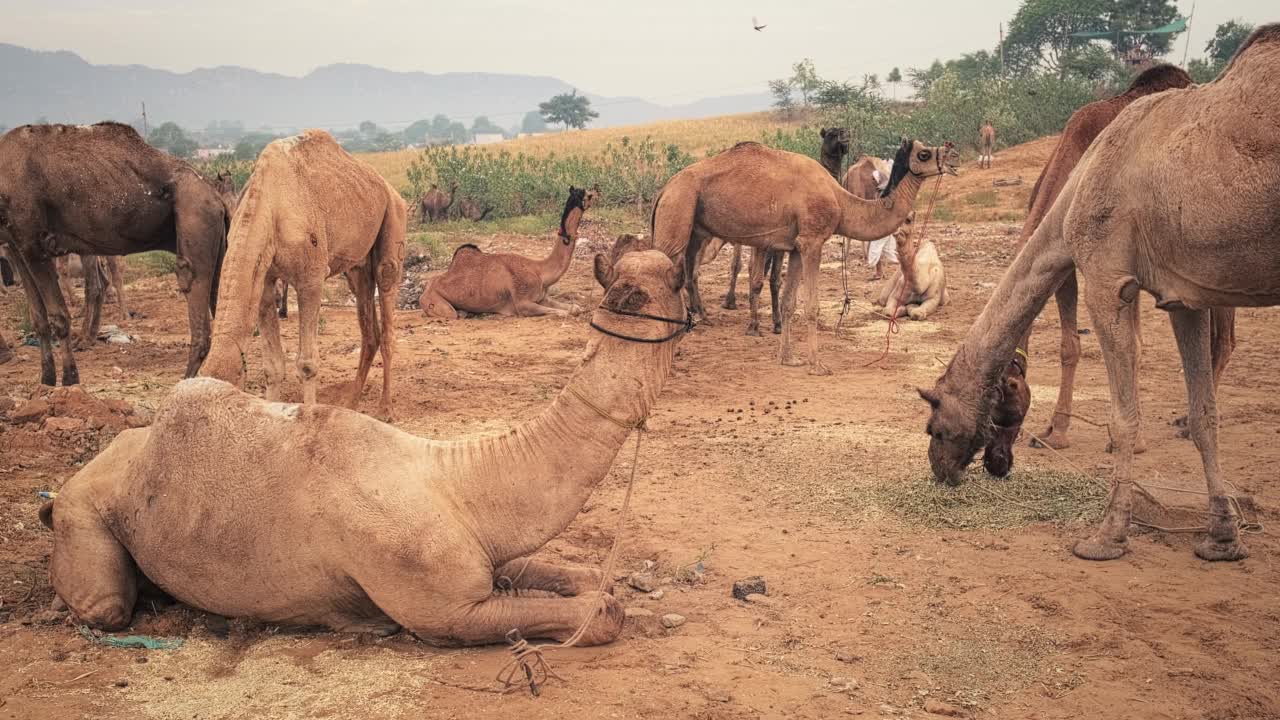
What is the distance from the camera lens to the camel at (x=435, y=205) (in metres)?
25.4

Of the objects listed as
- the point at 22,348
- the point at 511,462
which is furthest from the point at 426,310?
the point at 511,462

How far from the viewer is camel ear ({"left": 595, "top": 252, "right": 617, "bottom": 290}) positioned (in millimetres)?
4180

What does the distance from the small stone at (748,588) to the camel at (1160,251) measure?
188cm

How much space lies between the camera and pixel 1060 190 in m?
7.99

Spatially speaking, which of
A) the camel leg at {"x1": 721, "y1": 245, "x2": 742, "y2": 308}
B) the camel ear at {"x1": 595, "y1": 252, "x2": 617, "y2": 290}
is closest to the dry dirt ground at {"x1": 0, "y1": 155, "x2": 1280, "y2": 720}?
the camel ear at {"x1": 595, "y1": 252, "x2": 617, "y2": 290}

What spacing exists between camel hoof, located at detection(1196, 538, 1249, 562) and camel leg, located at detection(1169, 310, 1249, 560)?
0.07 ft

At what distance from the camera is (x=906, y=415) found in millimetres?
9281

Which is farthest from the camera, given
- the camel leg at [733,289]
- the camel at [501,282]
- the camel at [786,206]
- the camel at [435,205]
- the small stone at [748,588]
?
the camel at [435,205]

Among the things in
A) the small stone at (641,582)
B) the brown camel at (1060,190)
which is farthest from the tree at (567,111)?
the small stone at (641,582)

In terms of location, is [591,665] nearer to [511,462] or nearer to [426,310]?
[511,462]

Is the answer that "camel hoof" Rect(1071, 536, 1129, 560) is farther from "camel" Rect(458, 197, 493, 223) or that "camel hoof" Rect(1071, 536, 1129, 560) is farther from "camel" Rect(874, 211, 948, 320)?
"camel" Rect(458, 197, 493, 223)

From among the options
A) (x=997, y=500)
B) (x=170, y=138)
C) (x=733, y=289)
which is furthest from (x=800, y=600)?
(x=170, y=138)

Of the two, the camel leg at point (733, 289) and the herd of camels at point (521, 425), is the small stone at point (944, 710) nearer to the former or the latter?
the herd of camels at point (521, 425)

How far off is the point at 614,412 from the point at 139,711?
2210mm
